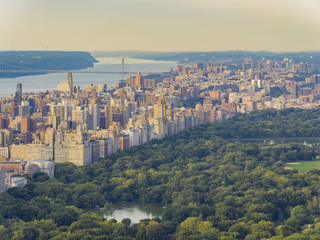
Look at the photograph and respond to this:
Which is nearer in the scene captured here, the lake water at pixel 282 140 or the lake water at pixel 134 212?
the lake water at pixel 134 212

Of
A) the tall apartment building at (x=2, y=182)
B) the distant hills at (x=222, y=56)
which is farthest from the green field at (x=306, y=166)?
the distant hills at (x=222, y=56)

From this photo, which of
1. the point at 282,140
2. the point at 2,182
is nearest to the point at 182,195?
the point at 2,182

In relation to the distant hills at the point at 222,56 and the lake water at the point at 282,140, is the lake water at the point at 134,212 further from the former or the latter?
→ the distant hills at the point at 222,56

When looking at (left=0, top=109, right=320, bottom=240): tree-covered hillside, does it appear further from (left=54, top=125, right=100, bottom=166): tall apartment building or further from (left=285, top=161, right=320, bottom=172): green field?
(left=54, top=125, right=100, bottom=166): tall apartment building

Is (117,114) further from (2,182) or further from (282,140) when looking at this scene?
(2,182)

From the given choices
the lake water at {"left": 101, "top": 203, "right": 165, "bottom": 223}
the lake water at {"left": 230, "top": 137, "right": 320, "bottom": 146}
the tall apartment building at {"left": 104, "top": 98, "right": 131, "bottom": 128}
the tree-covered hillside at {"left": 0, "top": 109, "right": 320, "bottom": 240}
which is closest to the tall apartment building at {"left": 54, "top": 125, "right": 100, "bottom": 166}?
the tree-covered hillside at {"left": 0, "top": 109, "right": 320, "bottom": 240}
